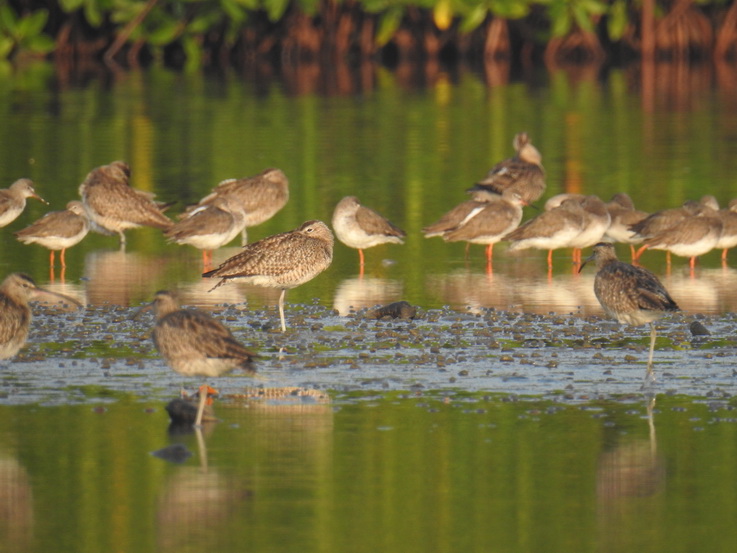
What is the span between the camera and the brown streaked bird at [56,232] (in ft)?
49.1

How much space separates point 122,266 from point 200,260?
0.81m

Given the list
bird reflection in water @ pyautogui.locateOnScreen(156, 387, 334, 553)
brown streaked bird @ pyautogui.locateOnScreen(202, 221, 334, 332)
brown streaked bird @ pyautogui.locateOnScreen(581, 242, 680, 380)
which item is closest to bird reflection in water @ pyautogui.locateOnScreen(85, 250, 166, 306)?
brown streaked bird @ pyautogui.locateOnScreen(202, 221, 334, 332)

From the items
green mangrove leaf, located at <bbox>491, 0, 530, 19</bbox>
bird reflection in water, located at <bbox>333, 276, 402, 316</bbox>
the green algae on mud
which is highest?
green mangrove leaf, located at <bbox>491, 0, 530, 19</bbox>

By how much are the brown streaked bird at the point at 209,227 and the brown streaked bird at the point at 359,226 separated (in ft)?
3.25

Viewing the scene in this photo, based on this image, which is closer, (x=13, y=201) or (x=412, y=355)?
(x=412, y=355)

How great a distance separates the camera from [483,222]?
50.8 ft

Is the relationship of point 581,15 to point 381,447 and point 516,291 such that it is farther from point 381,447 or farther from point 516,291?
point 381,447

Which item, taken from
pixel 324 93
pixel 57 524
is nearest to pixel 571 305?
pixel 57 524

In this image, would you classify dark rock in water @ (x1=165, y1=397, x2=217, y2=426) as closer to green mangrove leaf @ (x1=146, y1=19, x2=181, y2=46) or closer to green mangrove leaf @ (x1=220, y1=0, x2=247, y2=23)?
green mangrove leaf @ (x1=220, y1=0, x2=247, y2=23)

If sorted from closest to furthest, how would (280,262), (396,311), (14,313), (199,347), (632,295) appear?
(199,347)
(14,313)
(632,295)
(396,311)
(280,262)

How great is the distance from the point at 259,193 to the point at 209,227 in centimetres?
176

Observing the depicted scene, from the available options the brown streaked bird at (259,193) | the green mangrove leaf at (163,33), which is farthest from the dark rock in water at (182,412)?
the green mangrove leaf at (163,33)

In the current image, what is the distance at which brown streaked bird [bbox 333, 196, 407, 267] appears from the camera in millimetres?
14992

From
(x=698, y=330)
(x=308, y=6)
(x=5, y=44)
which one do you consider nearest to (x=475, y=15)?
(x=308, y=6)
